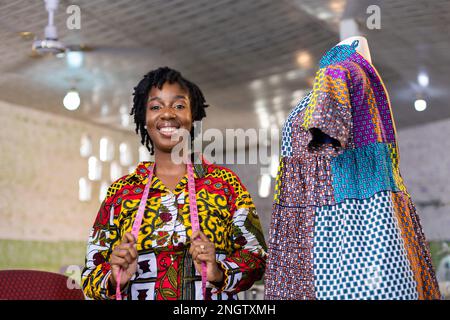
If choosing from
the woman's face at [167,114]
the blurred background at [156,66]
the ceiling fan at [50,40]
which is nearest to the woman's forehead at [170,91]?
the woman's face at [167,114]

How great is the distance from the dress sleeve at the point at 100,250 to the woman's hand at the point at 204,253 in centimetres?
34

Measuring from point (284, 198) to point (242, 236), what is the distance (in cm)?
29

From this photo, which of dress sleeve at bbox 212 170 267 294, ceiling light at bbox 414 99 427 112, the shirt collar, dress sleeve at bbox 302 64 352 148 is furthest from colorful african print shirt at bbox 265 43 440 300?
ceiling light at bbox 414 99 427 112

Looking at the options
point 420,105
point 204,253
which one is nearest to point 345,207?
point 204,253

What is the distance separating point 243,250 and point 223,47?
15.5 feet

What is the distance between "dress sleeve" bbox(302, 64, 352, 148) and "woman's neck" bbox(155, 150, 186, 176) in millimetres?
684

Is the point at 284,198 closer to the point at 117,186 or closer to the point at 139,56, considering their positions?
the point at 117,186

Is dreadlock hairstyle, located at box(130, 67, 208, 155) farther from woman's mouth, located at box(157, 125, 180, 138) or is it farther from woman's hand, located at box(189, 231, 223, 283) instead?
woman's hand, located at box(189, 231, 223, 283)

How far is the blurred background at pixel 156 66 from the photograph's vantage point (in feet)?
18.3

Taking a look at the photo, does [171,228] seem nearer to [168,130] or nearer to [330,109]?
[168,130]

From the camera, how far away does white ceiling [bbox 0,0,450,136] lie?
5.46 m

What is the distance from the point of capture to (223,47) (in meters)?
6.49

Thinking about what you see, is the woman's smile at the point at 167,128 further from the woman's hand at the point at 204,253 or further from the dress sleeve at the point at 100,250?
the woman's hand at the point at 204,253

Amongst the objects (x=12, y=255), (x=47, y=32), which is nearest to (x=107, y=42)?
(x=47, y=32)
